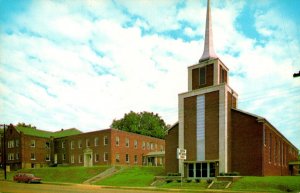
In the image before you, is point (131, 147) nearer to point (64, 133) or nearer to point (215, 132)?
point (64, 133)

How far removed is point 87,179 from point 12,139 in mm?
33553

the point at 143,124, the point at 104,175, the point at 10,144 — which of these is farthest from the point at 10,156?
the point at 143,124

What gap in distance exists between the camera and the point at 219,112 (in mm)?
40656

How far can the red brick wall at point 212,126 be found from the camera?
4041 centimetres

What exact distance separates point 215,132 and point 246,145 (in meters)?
4.04

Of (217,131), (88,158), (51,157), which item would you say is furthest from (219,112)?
(51,157)

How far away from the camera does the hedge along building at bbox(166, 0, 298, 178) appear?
39.2m

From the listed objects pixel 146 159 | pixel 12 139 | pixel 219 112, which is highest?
pixel 219 112

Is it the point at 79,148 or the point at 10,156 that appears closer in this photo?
the point at 79,148

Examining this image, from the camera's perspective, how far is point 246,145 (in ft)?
130

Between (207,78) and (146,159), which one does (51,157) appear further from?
(207,78)

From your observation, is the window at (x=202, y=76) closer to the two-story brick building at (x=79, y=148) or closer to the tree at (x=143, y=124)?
the two-story brick building at (x=79, y=148)

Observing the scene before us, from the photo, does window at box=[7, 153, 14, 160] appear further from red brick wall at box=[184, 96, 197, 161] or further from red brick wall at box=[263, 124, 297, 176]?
red brick wall at box=[263, 124, 297, 176]

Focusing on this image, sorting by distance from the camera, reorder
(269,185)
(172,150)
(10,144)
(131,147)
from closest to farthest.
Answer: (269,185)
(172,150)
(131,147)
(10,144)
